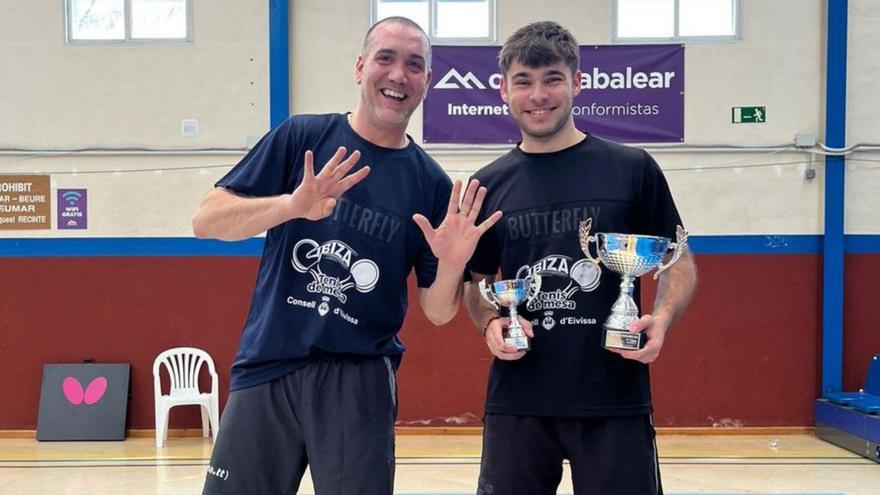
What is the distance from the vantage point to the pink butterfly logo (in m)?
8.21

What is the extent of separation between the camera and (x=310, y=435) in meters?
2.56

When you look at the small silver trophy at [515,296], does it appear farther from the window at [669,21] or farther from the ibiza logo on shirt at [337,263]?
the window at [669,21]

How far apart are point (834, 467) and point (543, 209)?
17.7 feet

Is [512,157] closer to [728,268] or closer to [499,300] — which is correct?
[499,300]

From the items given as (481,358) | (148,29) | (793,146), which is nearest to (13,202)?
(148,29)

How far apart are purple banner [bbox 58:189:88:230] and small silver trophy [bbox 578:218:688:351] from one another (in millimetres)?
7012

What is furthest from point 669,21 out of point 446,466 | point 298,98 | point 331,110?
point 446,466

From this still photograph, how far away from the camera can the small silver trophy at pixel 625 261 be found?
2.53 meters

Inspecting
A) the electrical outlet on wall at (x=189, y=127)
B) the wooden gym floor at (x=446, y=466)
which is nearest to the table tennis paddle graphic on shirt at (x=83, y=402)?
the wooden gym floor at (x=446, y=466)

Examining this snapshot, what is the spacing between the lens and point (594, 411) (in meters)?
2.63

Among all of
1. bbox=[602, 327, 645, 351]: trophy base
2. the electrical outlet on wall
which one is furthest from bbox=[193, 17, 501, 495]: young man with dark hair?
the electrical outlet on wall

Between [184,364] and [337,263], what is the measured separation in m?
6.18

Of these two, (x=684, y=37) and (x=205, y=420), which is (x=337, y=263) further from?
(x=684, y=37)

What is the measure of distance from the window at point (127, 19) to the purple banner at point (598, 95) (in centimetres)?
267
